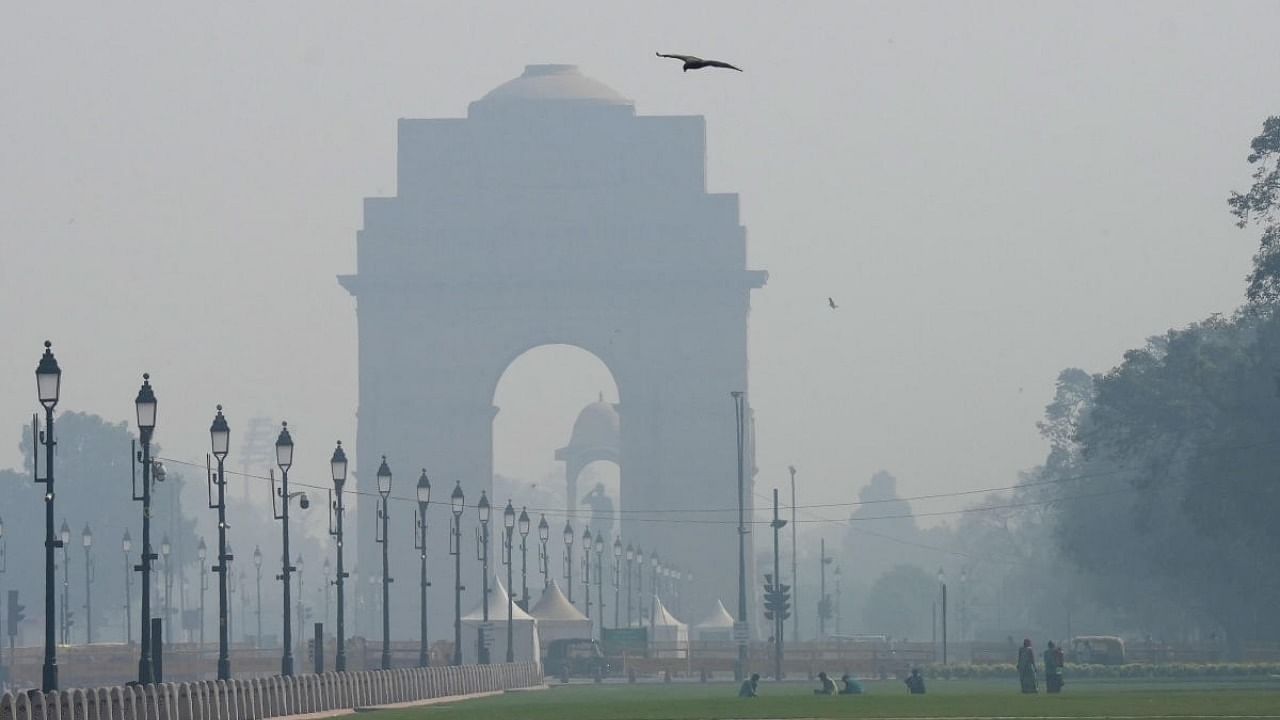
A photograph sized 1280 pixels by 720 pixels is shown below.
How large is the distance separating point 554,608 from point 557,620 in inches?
43.3

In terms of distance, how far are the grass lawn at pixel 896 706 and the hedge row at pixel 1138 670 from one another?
9.30 meters

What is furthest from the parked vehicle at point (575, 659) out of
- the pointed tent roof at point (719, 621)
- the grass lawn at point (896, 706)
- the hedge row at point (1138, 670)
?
the pointed tent roof at point (719, 621)

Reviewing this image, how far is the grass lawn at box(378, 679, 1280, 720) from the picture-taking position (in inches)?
1452

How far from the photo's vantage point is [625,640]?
8712cm

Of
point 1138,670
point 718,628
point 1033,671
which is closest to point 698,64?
point 1033,671

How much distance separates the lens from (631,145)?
128625mm

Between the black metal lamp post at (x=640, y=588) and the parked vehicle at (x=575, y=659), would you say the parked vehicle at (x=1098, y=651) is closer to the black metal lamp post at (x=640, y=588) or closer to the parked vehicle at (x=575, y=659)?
the parked vehicle at (x=575, y=659)

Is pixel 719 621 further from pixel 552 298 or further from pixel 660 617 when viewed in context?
pixel 552 298

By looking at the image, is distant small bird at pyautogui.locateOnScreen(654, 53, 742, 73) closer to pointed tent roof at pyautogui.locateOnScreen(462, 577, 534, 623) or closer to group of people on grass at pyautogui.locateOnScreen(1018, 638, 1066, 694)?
group of people on grass at pyautogui.locateOnScreen(1018, 638, 1066, 694)

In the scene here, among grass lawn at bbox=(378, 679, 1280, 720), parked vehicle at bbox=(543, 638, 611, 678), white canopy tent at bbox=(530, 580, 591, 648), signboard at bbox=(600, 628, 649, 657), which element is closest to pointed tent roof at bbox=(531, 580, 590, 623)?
white canopy tent at bbox=(530, 580, 591, 648)

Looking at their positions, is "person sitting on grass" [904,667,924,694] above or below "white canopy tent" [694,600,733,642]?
below

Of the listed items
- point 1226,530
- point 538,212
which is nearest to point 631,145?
point 538,212

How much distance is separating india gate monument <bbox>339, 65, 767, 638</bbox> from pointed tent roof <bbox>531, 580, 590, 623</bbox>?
4163 centimetres

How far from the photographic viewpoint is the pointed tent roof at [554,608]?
275 ft
